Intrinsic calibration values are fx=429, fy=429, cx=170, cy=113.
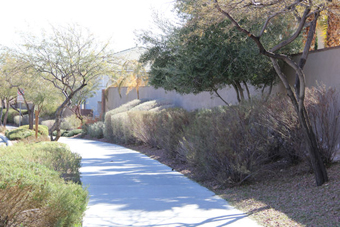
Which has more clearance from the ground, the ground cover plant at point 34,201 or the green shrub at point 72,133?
the green shrub at point 72,133

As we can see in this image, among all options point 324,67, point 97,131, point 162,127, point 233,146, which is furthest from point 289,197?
point 97,131

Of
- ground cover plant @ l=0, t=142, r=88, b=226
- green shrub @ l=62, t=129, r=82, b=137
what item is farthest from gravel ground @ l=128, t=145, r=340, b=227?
green shrub @ l=62, t=129, r=82, b=137

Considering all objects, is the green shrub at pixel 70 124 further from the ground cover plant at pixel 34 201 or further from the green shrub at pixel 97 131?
the ground cover plant at pixel 34 201

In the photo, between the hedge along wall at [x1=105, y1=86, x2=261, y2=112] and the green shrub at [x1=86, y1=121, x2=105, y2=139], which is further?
the green shrub at [x1=86, y1=121, x2=105, y2=139]

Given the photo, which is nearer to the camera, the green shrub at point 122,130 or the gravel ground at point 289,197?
the gravel ground at point 289,197

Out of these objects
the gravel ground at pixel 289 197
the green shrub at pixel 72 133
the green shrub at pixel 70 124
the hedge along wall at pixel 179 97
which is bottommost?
the gravel ground at pixel 289 197

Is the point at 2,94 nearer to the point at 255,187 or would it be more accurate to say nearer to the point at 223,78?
the point at 223,78

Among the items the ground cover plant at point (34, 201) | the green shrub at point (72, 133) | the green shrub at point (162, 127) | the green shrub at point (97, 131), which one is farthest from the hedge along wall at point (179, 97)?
the ground cover plant at point (34, 201)

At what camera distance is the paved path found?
6.40 metres

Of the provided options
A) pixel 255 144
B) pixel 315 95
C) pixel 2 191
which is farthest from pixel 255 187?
pixel 2 191

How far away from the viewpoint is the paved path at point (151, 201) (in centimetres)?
640

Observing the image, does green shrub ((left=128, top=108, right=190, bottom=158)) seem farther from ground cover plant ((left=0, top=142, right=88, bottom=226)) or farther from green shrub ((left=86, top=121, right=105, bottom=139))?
ground cover plant ((left=0, top=142, right=88, bottom=226))

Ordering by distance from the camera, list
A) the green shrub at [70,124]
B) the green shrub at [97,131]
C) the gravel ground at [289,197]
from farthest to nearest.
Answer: the green shrub at [70,124]
the green shrub at [97,131]
the gravel ground at [289,197]

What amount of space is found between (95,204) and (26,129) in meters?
18.0
